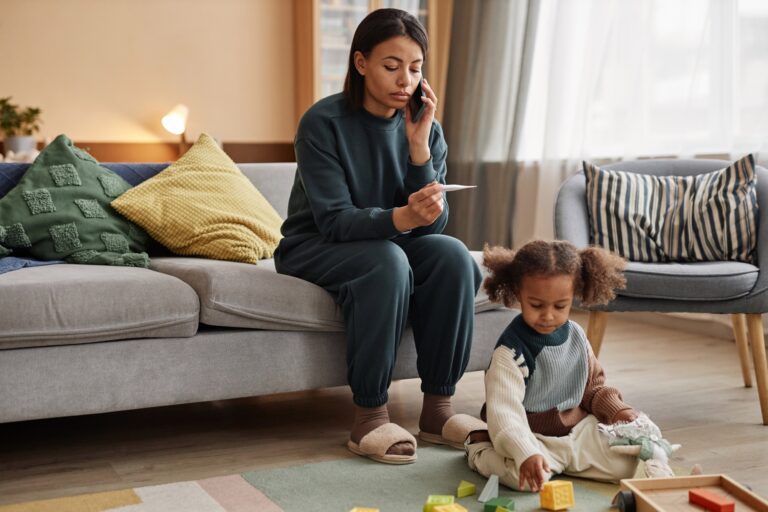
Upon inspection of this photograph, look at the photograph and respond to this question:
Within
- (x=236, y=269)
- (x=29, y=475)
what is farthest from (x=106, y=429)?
(x=236, y=269)

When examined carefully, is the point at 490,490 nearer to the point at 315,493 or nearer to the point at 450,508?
the point at 450,508

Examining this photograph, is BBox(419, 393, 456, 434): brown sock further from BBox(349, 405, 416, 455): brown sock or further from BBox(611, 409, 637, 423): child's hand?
BBox(611, 409, 637, 423): child's hand

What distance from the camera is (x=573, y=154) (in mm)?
4168

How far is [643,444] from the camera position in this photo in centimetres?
184

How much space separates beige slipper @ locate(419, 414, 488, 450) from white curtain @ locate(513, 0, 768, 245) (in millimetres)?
1853

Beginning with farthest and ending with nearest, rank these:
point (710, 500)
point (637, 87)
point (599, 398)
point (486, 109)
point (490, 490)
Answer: point (486, 109), point (637, 87), point (599, 398), point (490, 490), point (710, 500)

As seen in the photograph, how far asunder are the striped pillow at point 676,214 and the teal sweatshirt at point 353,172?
74 centimetres

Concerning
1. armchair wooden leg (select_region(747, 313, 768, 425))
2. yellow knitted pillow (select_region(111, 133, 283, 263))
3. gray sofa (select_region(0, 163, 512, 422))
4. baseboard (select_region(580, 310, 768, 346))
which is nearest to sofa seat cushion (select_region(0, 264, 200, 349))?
gray sofa (select_region(0, 163, 512, 422))

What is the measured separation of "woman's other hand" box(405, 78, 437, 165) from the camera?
2156 millimetres

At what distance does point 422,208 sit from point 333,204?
0.85ft

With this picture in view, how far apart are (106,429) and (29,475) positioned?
37cm

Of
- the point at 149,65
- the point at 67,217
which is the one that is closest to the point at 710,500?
the point at 67,217

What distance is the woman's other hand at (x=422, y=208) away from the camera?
197cm

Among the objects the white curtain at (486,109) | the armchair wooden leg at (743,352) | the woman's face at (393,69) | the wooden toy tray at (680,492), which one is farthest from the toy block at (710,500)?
the white curtain at (486,109)
